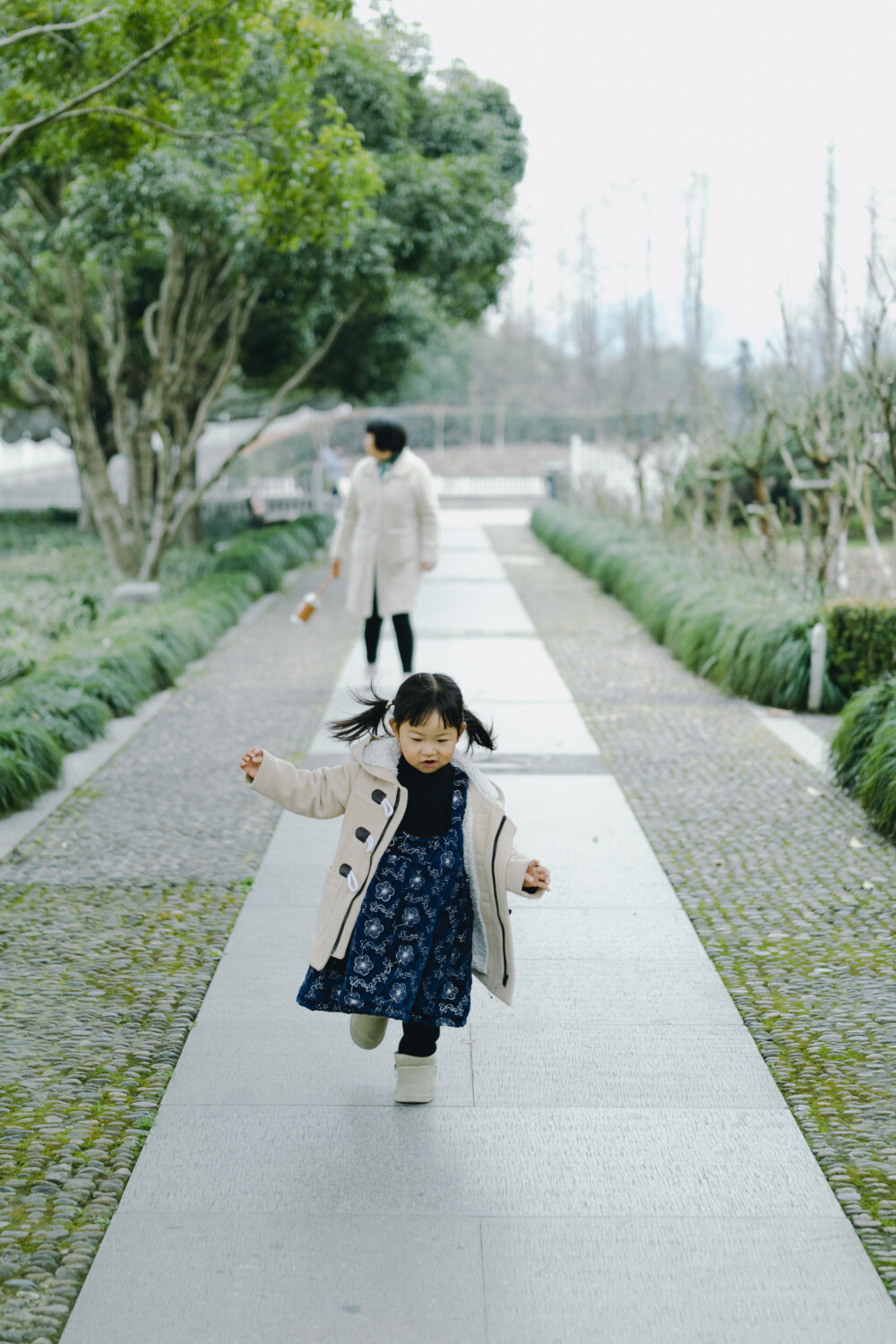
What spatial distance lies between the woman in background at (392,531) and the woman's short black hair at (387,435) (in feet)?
0.21

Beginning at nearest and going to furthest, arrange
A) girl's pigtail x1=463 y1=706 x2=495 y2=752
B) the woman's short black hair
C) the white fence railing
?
girl's pigtail x1=463 y1=706 x2=495 y2=752
the woman's short black hair
the white fence railing

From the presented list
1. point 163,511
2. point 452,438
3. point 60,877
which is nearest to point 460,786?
point 60,877

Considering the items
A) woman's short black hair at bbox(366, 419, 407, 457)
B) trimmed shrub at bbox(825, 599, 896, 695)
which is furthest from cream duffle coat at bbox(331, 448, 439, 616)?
trimmed shrub at bbox(825, 599, 896, 695)

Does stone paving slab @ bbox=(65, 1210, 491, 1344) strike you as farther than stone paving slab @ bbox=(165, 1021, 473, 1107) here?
No

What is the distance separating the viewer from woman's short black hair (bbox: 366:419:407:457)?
8.30 metres

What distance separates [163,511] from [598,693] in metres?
6.37

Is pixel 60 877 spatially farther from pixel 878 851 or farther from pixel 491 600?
pixel 491 600

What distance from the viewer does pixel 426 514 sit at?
8688 millimetres

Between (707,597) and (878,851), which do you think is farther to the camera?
(707,597)

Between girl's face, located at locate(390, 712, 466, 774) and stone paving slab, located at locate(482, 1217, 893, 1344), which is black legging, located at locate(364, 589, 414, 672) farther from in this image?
stone paving slab, located at locate(482, 1217, 893, 1344)

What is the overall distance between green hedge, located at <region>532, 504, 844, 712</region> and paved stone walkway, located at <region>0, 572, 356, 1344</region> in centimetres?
291

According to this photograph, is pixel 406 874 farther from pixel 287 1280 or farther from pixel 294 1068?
pixel 287 1280

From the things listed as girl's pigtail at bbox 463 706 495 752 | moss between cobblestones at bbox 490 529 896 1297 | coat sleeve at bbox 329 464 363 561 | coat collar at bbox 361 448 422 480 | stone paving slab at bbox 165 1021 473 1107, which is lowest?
moss between cobblestones at bbox 490 529 896 1297

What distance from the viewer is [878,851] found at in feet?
19.4
